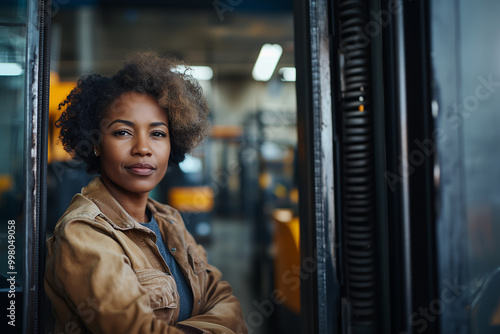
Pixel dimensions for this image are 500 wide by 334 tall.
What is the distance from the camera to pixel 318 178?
131 cm

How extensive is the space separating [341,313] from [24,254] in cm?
104

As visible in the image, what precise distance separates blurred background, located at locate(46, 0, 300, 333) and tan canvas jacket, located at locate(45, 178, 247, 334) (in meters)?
0.29

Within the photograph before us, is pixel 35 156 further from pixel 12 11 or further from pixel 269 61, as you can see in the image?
pixel 269 61

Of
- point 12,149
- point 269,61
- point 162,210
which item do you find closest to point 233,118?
point 269,61

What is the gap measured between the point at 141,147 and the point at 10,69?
0.49m

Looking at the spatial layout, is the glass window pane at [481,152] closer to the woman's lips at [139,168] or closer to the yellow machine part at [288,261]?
the woman's lips at [139,168]

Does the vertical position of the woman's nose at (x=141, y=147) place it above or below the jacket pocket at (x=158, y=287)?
above

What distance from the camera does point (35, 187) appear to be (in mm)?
1206

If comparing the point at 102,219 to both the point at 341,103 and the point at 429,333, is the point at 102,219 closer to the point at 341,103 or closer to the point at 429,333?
the point at 341,103

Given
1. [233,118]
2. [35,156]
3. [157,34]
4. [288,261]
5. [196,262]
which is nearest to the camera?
[35,156]

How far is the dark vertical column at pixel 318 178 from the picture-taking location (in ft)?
4.30

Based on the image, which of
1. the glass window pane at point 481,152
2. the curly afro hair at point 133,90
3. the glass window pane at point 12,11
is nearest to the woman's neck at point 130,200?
the curly afro hair at point 133,90

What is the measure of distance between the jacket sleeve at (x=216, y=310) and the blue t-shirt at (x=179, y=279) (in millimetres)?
35

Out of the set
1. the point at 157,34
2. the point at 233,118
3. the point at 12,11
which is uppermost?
the point at 157,34
